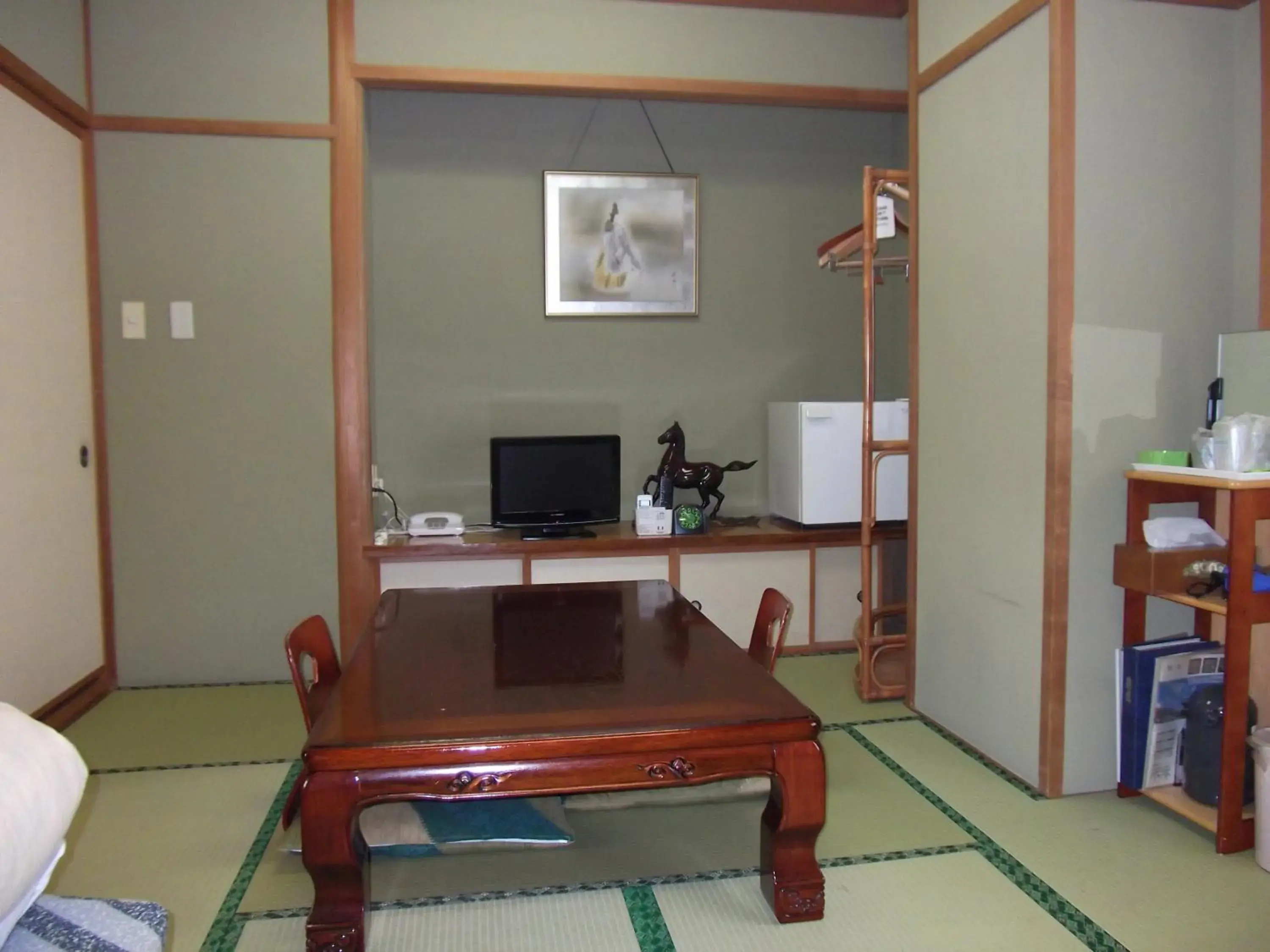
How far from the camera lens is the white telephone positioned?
3.87m

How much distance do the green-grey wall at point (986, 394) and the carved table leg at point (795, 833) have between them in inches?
39.2

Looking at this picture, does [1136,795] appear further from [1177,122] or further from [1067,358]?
[1177,122]

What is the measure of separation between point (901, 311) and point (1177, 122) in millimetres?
2079

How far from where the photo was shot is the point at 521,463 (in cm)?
399

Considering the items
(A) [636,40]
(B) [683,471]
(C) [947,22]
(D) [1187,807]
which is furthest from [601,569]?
(C) [947,22]

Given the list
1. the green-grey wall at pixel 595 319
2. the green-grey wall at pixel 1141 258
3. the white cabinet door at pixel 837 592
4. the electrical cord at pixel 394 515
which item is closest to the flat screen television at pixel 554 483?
the green-grey wall at pixel 595 319

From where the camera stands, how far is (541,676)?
2.00 meters

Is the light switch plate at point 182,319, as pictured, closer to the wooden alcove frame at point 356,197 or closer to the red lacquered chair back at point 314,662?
the wooden alcove frame at point 356,197

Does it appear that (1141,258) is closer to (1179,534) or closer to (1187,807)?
(1179,534)

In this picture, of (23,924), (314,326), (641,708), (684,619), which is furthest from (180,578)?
(23,924)

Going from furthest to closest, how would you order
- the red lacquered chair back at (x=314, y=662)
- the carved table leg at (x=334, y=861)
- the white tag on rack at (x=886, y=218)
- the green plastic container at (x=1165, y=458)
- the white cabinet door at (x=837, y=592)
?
the white cabinet door at (x=837, y=592), the white tag on rack at (x=886, y=218), the green plastic container at (x=1165, y=458), the red lacquered chair back at (x=314, y=662), the carved table leg at (x=334, y=861)

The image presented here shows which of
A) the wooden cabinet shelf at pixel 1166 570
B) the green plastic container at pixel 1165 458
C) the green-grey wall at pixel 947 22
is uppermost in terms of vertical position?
the green-grey wall at pixel 947 22

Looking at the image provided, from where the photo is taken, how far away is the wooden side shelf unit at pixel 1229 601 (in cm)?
213

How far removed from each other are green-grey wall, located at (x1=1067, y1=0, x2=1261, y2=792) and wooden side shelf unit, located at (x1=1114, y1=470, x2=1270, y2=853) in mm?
134
